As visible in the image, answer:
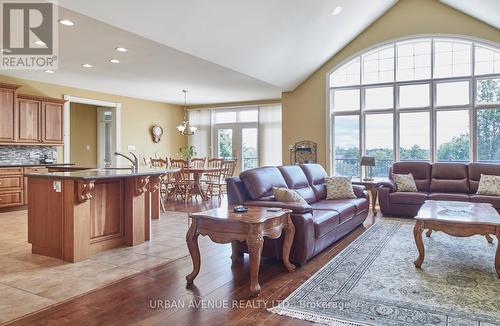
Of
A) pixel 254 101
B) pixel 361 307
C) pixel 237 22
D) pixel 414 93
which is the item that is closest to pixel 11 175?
pixel 237 22

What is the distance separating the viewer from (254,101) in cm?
1021

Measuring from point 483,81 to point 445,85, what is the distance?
0.65 m

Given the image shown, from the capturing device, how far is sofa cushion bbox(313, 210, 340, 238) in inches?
152

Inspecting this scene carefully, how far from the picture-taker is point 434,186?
259 inches

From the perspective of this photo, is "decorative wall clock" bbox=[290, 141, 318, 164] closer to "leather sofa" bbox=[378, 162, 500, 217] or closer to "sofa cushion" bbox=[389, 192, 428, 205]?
"leather sofa" bbox=[378, 162, 500, 217]

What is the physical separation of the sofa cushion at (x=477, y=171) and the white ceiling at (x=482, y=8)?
253cm

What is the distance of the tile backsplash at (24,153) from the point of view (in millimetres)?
7059

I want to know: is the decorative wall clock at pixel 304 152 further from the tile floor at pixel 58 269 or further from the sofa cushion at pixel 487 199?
the tile floor at pixel 58 269

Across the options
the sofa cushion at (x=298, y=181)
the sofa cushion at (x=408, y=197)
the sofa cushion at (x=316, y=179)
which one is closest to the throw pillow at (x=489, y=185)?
the sofa cushion at (x=408, y=197)

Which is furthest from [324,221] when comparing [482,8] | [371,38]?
[371,38]

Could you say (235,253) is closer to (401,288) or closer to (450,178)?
(401,288)

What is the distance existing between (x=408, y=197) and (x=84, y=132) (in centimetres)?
795

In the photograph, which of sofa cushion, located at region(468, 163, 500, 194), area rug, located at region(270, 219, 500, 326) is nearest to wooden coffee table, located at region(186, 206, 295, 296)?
area rug, located at region(270, 219, 500, 326)

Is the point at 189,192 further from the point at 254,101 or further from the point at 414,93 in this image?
the point at 414,93
